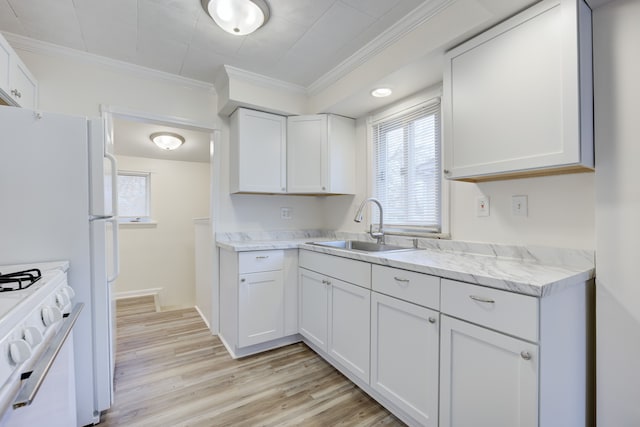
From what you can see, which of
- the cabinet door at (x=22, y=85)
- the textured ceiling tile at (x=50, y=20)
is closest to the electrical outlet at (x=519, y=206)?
the textured ceiling tile at (x=50, y=20)

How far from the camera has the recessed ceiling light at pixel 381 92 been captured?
218 cm

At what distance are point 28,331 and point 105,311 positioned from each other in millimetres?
898

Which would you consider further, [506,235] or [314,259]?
[314,259]

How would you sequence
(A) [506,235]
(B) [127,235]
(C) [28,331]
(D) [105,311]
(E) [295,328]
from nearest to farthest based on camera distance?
(C) [28,331], (D) [105,311], (A) [506,235], (E) [295,328], (B) [127,235]

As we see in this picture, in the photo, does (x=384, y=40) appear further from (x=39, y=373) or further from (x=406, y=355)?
(x=39, y=373)

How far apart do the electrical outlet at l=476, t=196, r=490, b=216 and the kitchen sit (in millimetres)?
37

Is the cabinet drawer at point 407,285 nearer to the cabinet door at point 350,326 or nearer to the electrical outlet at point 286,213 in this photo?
the cabinet door at point 350,326

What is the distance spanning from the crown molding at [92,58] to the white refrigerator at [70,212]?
1058 millimetres

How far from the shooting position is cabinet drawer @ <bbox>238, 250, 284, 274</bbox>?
7.50ft

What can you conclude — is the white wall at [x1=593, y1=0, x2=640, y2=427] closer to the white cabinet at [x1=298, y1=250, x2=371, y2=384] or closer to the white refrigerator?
the white cabinet at [x1=298, y1=250, x2=371, y2=384]

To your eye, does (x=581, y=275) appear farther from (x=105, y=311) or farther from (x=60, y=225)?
(x=60, y=225)

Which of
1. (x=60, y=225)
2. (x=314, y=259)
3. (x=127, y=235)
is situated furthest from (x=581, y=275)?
(x=127, y=235)

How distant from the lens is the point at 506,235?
1670 mm

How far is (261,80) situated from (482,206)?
2021mm
